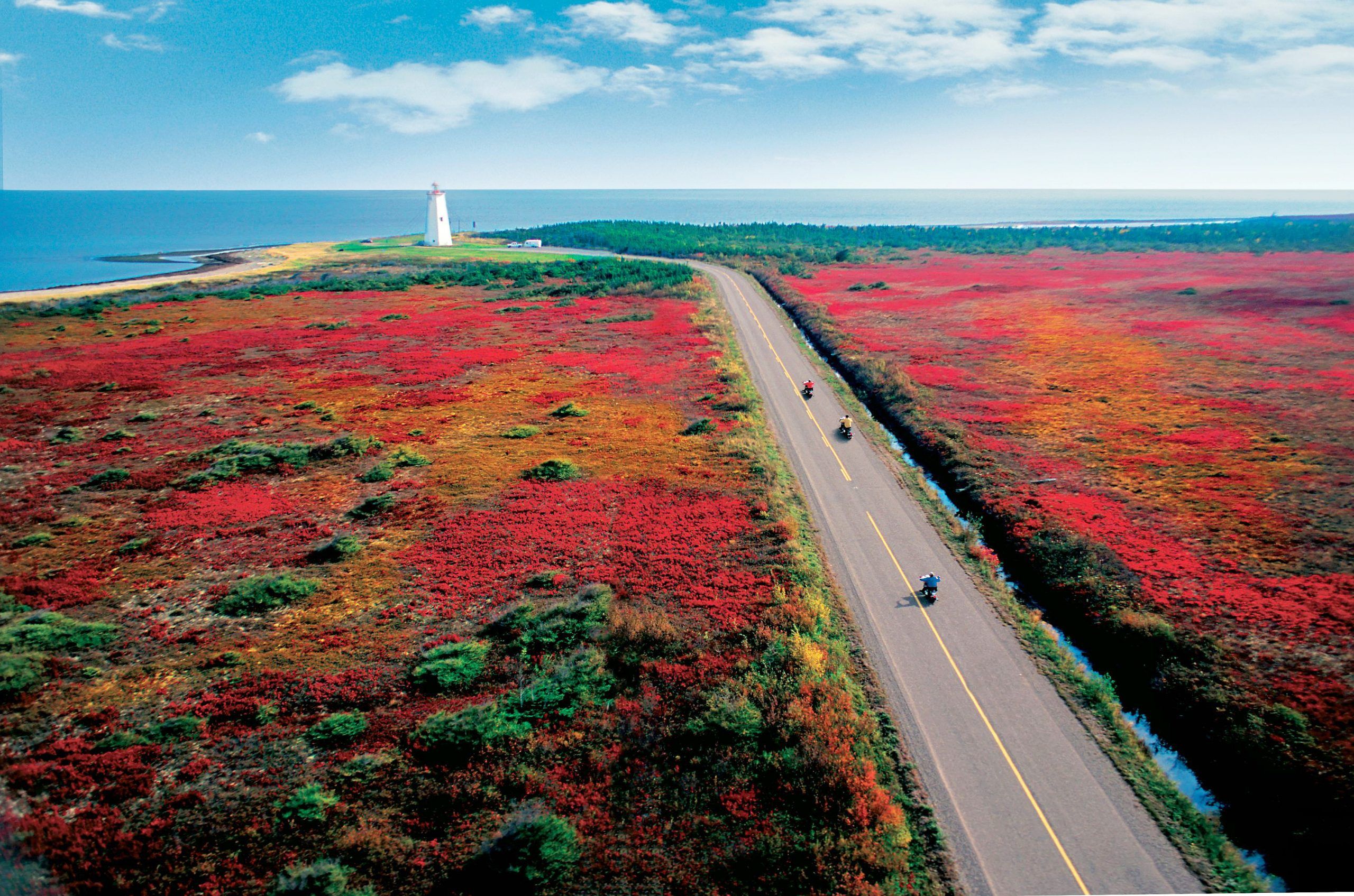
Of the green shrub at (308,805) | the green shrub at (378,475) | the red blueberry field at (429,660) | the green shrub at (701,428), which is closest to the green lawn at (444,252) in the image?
the red blueberry field at (429,660)

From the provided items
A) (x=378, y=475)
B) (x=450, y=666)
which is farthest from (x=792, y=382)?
(x=450, y=666)

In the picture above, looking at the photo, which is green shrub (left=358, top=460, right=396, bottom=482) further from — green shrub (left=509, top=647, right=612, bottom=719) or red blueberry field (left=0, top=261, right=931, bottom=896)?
green shrub (left=509, top=647, right=612, bottom=719)

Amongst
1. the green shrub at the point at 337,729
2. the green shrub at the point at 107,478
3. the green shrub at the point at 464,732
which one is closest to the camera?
the green shrub at the point at 464,732

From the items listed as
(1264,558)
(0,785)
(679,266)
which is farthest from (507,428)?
(679,266)

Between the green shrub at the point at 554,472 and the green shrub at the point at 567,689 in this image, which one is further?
the green shrub at the point at 554,472

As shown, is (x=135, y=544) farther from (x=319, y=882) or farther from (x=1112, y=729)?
(x=1112, y=729)

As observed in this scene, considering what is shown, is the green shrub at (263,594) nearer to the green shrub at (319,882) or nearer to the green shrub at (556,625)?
the green shrub at (556,625)

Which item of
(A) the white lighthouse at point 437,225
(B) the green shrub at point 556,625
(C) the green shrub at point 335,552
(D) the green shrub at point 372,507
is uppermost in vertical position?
(A) the white lighthouse at point 437,225
